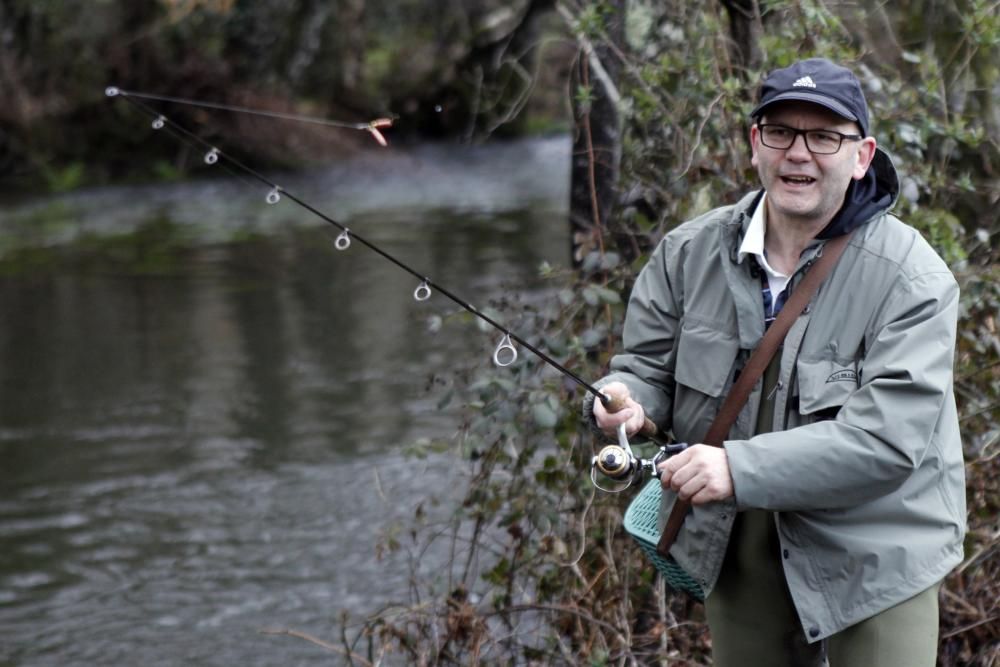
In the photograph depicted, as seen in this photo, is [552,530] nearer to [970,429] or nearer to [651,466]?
[970,429]

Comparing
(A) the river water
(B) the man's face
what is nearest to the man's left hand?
(B) the man's face

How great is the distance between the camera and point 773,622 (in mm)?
2969

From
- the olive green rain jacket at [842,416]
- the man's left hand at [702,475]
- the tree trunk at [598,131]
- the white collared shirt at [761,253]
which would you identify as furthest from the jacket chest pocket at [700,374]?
the tree trunk at [598,131]

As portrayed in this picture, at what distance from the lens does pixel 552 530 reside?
459 cm

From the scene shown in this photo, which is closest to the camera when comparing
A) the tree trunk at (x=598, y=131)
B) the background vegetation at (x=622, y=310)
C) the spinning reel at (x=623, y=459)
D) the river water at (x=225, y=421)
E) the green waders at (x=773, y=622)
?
the green waders at (x=773, y=622)

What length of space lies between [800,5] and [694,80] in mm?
408

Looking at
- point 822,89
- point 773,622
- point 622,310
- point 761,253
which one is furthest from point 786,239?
point 622,310

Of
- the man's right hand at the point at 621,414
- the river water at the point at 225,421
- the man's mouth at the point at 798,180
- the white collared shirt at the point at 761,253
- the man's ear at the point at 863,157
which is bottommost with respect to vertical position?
the river water at the point at 225,421

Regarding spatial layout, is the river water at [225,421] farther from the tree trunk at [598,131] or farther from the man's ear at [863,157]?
the man's ear at [863,157]

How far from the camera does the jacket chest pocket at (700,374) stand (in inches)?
115

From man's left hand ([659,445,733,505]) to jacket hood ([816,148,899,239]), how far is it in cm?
51

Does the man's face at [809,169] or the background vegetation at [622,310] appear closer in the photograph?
the man's face at [809,169]

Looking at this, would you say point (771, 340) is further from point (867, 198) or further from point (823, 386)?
point (867, 198)

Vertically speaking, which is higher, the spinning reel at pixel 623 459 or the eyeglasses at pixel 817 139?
the eyeglasses at pixel 817 139
